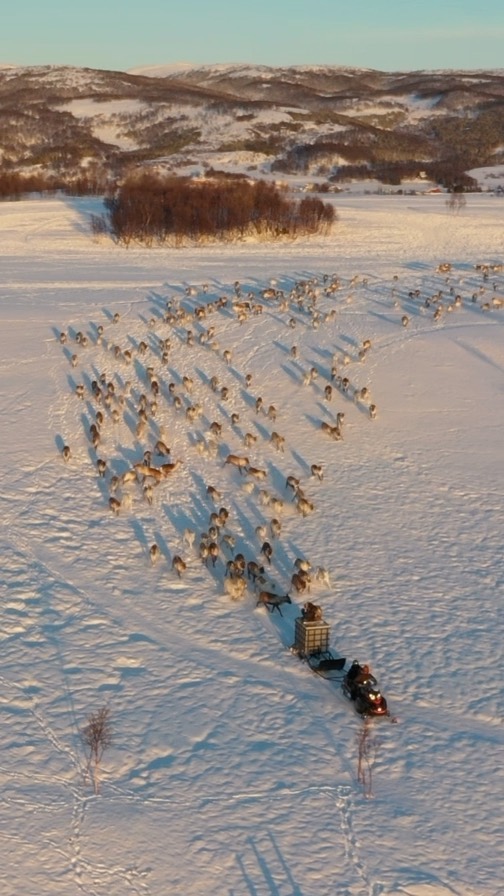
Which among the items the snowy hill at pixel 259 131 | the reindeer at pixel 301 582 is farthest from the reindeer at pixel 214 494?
the snowy hill at pixel 259 131

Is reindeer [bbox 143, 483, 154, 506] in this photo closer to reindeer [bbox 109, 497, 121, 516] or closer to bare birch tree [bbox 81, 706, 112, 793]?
reindeer [bbox 109, 497, 121, 516]

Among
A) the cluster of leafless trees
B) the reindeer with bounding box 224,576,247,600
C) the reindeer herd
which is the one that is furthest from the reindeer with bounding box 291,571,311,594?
the cluster of leafless trees

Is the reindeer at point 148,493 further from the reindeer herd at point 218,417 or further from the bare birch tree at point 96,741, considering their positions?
the bare birch tree at point 96,741

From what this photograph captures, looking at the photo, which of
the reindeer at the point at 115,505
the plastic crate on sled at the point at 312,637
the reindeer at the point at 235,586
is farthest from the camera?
the reindeer at the point at 115,505

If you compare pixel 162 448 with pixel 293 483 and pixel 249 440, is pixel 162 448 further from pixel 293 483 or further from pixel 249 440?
pixel 293 483

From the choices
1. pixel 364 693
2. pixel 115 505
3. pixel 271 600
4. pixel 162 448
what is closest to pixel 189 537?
pixel 115 505

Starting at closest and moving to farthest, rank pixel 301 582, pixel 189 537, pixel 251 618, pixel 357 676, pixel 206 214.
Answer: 1. pixel 357 676
2. pixel 251 618
3. pixel 301 582
4. pixel 189 537
5. pixel 206 214

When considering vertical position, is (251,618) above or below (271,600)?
below
